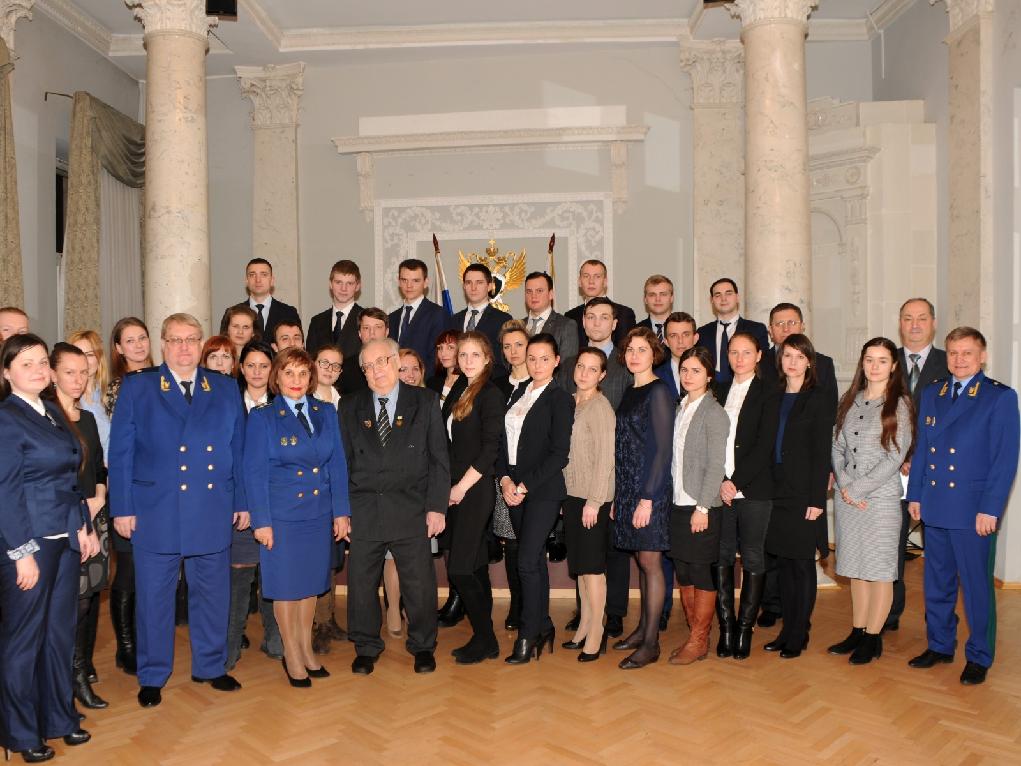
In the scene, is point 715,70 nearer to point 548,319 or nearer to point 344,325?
point 548,319

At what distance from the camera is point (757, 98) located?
6832mm

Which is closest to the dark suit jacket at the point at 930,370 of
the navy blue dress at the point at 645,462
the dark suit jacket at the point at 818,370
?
the dark suit jacket at the point at 818,370

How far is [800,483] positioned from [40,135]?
7216 millimetres

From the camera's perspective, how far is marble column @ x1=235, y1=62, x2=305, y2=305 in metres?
9.59

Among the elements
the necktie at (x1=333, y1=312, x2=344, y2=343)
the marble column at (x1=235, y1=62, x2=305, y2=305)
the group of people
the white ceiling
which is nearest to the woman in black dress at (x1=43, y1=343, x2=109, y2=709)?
the group of people

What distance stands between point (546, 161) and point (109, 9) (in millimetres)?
4424

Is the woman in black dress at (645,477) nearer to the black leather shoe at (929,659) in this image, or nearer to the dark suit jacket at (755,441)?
the dark suit jacket at (755,441)

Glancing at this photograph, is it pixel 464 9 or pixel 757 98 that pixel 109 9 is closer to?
pixel 464 9

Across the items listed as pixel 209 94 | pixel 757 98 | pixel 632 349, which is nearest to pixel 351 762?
pixel 632 349

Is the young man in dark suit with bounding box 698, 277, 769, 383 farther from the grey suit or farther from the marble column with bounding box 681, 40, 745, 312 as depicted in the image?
the marble column with bounding box 681, 40, 745, 312

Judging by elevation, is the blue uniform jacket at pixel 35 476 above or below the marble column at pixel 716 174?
below

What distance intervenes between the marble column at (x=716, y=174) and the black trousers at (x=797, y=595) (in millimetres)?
4803

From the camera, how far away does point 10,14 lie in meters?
7.23

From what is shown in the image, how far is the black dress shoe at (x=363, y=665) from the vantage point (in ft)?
14.8
